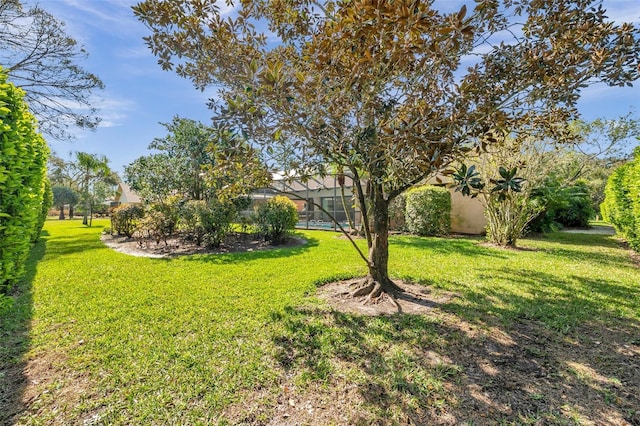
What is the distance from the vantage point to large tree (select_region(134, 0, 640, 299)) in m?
2.88

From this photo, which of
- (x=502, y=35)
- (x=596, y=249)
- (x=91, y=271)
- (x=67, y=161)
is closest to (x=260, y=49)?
(x=502, y=35)

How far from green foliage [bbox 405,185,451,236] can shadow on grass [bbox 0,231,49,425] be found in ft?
39.7

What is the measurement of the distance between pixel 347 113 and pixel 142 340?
3664 mm

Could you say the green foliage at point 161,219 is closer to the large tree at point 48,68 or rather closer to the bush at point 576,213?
the large tree at point 48,68

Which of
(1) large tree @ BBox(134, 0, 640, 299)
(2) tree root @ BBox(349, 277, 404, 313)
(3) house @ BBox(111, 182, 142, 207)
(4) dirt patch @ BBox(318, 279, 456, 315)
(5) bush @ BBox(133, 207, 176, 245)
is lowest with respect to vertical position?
(4) dirt patch @ BBox(318, 279, 456, 315)

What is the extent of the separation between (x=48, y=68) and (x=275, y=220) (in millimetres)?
13214

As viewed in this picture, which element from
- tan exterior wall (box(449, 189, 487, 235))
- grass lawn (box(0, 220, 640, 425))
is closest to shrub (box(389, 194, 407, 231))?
tan exterior wall (box(449, 189, 487, 235))

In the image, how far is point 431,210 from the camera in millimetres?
12445

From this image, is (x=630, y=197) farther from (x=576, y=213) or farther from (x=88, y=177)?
(x=88, y=177)

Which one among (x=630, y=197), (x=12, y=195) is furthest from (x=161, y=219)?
(x=630, y=197)

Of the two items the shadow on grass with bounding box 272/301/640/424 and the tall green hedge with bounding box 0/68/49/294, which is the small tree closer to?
the tall green hedge with bounding box 0/68/49/294

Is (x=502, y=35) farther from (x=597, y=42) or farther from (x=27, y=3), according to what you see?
(x=27, y=3)

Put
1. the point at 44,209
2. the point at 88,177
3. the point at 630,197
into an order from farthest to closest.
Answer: the point at 88,177 < the point at 44,209 < the point at 630,197

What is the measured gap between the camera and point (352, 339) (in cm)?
340
